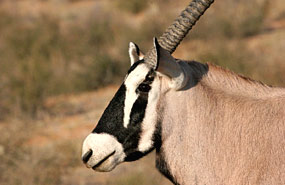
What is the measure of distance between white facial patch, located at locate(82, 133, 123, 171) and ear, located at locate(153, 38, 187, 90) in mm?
608

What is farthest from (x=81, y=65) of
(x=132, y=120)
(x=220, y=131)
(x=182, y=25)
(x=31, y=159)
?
(x=220, y=131)

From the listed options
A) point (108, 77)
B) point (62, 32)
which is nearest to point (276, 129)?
point (108, 77)

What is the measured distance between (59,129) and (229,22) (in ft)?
23.7

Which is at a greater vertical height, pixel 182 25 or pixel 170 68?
pixel 182 25

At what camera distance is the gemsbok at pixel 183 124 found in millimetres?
4367

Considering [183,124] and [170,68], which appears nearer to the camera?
[170,68]

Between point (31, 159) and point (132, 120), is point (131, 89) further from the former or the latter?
point (31, 159)

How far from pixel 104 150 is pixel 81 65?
13097mm

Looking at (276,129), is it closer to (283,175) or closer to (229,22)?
(283,175)

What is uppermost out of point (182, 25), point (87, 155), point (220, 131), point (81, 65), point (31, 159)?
point (182, 25)

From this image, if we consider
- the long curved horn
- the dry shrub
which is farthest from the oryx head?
the dry shrub

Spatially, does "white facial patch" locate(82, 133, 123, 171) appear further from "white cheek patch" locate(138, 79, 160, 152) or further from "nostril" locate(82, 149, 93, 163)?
"white cheek patch" locate(138, 79, 160, 152)

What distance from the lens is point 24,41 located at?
1881cm

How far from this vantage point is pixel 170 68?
430 centimetres
